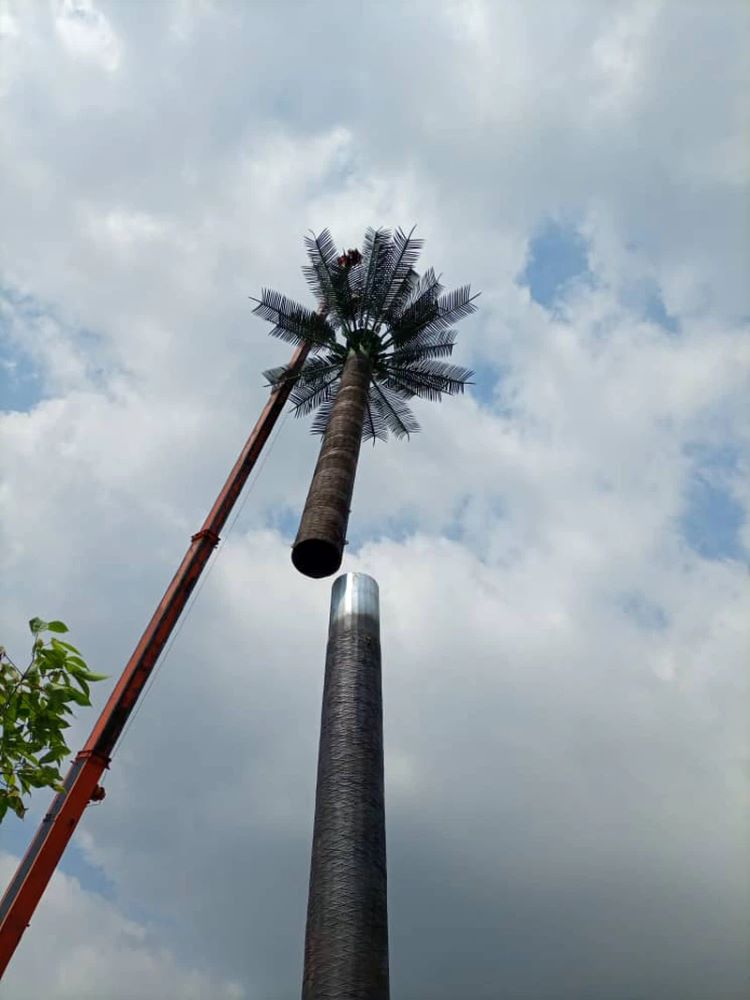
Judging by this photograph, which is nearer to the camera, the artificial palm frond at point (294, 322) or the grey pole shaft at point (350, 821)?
the grey pole shaft at point (350, 821)

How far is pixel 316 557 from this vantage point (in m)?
8.40

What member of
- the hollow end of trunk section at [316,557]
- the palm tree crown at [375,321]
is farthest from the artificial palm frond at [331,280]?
the hollow end of trunk section at [316,557]

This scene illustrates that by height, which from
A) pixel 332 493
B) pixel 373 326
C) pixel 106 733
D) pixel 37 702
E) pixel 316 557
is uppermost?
pixel 373 326

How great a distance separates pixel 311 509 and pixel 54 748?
4547mm

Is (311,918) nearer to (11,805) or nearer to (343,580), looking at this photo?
(11,805)

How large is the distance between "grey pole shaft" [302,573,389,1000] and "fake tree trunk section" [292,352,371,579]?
92 centimetres

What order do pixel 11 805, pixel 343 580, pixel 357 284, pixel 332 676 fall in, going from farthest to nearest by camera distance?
pixel 357 284 → pixel 343 580 → pixel 332 676 → pixel 11 805

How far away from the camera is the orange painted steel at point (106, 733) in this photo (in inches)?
399

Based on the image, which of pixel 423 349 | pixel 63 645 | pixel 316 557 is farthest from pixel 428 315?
pixel 63 645

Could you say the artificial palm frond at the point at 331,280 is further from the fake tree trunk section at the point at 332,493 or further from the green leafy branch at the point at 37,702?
the green leafy branch at the point at 37,702

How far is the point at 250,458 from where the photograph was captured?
56.4 feet

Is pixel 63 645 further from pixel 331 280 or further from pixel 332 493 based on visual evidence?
pixel 331 280

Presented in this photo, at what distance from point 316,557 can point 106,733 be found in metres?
6.16

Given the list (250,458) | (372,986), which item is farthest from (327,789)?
(250,458)
